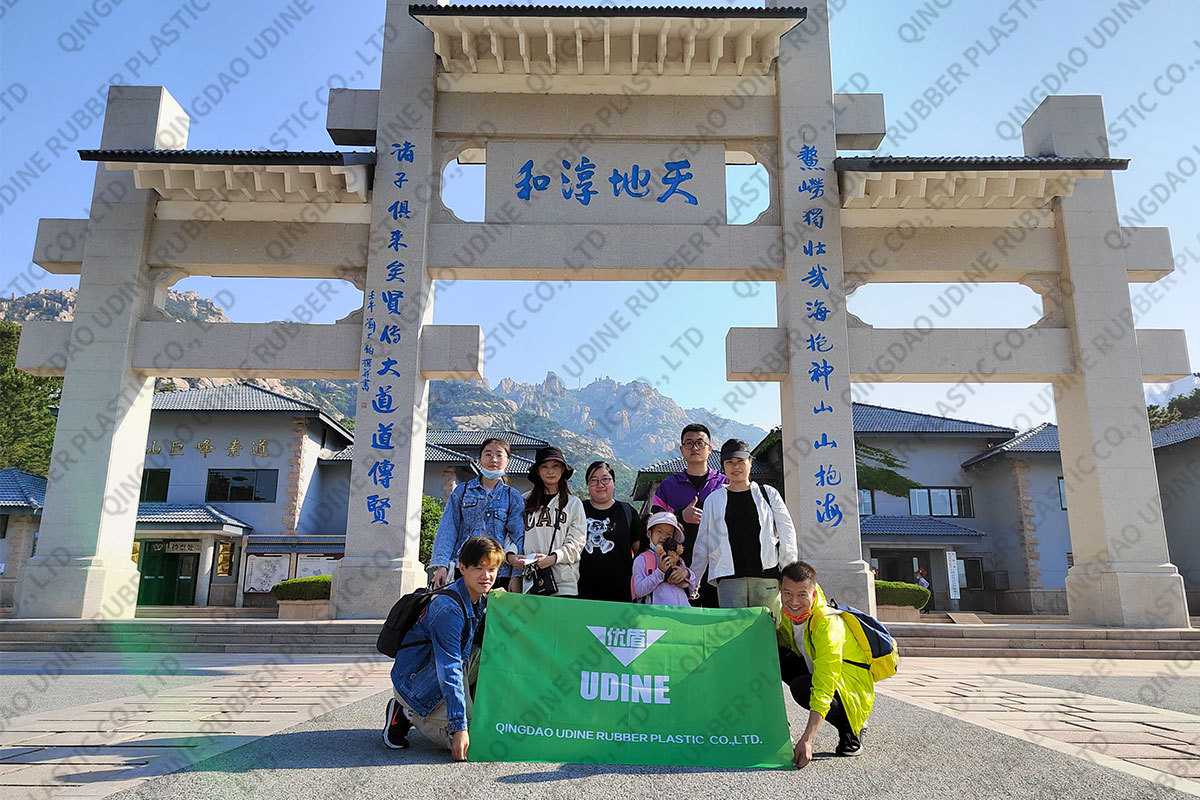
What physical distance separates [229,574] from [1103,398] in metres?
21.7

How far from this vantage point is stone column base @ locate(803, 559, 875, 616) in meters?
9.47

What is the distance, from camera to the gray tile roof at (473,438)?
27.1 m

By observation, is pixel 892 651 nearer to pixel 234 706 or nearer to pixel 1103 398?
pixel 234 706

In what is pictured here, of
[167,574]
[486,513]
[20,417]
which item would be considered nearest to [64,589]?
[486,513]

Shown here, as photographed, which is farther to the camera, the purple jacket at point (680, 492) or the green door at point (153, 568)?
the green door at point (153, 568)

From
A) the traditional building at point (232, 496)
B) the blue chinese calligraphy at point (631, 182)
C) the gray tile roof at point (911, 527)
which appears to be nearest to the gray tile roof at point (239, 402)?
the traditional building at point (232, 496)

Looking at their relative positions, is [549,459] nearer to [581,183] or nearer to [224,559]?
[581,183]

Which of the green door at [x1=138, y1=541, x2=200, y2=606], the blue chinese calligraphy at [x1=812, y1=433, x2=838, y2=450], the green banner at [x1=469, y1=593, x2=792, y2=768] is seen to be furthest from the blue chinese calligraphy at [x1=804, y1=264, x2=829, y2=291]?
the green door at [x1=138, y1=541, x2=200, y2=606]

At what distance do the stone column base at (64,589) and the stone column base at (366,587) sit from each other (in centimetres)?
287

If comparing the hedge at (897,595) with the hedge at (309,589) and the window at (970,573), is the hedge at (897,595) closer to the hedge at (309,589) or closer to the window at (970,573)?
the hedge at (309,589)

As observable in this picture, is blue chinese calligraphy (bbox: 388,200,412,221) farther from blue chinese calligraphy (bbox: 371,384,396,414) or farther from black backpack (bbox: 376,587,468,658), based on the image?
black backpack (bbox: 376,587,468,658)

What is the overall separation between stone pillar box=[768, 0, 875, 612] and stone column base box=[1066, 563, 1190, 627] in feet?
10.0

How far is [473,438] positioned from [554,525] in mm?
24600

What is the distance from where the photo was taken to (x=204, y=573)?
72.8ft
